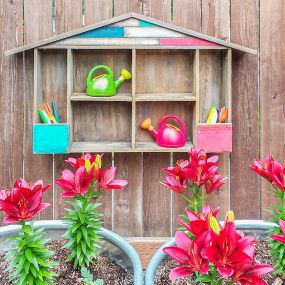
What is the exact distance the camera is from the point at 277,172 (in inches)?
40.2

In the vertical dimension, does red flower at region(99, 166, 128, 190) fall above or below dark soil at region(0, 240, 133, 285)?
above

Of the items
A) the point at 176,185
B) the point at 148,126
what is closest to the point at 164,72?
the point at 148,126

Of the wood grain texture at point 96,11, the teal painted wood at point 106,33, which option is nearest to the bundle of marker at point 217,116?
the teal painted wood at point 106,33

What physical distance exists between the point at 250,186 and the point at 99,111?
0.70 metres

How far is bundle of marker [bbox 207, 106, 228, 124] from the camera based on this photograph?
168 cm

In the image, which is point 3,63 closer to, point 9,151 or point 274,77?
point 9,151

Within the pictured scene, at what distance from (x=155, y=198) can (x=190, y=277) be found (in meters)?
0.73

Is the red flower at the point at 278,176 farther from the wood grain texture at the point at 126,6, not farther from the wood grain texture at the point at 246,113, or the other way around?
the wood grain texture at the point at 126,6

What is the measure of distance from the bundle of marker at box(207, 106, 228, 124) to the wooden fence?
4.7 inches

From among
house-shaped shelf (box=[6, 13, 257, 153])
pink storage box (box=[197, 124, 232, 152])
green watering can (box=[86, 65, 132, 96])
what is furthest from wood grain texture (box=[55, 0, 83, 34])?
pink storage box (box=[197, 124, 232, 152])

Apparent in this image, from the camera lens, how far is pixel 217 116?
1.70m

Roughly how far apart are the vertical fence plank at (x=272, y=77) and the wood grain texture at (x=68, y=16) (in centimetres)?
75

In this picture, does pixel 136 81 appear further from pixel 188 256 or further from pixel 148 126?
pixel 188 256

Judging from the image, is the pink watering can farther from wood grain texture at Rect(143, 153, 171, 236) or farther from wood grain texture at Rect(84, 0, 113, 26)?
wood grain texture at Rect(84, 0, 113, 26)
